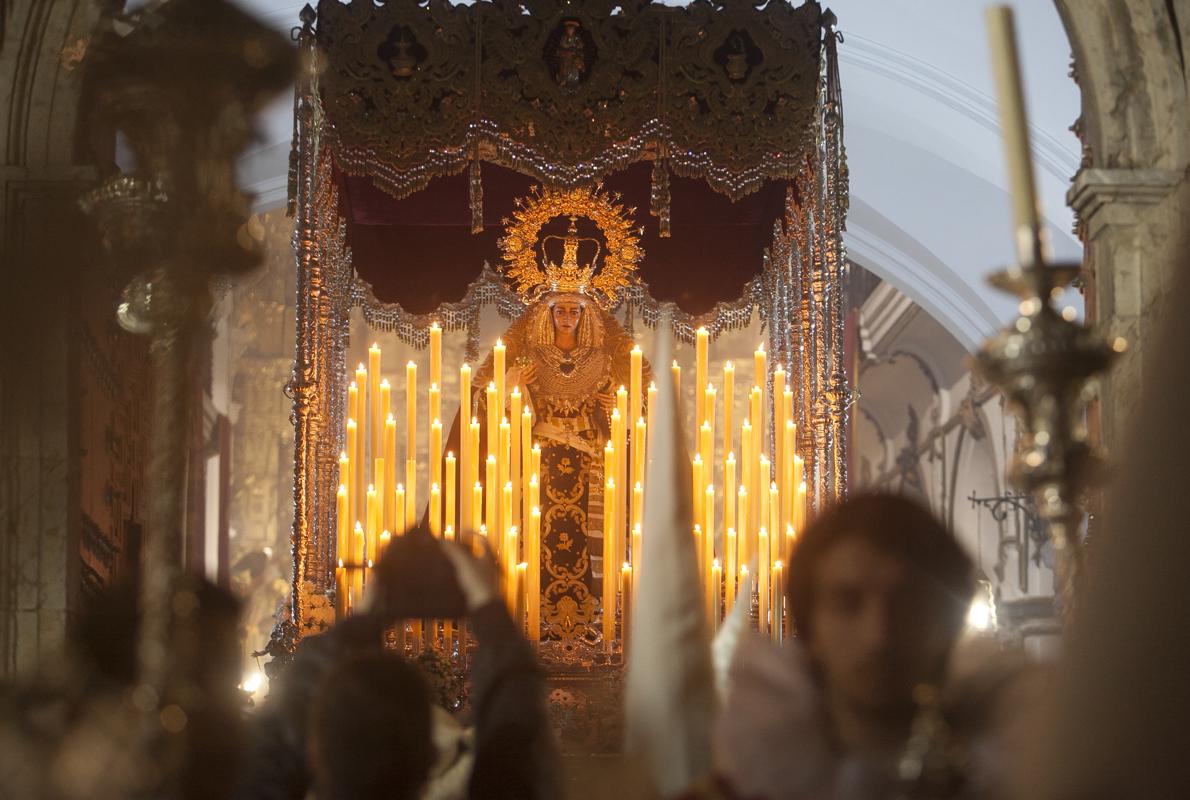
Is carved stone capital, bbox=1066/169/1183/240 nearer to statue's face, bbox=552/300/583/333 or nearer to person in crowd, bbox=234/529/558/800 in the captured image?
statue's face, bbox=552/300/583/333

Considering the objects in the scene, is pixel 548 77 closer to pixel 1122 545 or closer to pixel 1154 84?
pixel 1154 84

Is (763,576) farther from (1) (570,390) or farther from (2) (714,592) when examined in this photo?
(1) (570,390)

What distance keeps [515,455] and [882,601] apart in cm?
564

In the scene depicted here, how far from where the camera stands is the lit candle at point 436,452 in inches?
272

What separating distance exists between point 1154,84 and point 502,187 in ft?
12.5

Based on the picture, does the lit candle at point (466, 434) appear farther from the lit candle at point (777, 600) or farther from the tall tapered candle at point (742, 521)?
the lit candle at point (777, 600)

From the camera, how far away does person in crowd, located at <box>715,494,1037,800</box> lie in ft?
5.83

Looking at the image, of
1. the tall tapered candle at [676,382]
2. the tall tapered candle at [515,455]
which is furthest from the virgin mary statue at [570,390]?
the tall tapered candle at [515,455]

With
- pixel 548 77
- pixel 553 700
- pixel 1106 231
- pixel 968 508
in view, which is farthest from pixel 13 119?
pixel 968 508

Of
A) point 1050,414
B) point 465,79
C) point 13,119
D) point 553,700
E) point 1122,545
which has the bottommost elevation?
point 553,700

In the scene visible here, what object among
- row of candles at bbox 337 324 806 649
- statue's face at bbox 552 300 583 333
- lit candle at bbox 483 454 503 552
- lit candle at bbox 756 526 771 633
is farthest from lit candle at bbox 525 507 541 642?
statue's face at bbox 552 300 583 333

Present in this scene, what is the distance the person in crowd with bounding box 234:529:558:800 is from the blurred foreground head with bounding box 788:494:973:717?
22.3 inches

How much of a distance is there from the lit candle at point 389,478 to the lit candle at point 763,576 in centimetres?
150

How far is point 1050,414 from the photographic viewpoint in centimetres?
163
